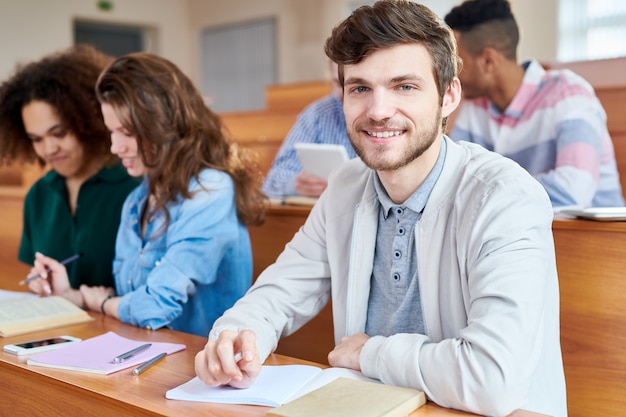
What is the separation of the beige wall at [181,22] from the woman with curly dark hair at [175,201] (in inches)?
262

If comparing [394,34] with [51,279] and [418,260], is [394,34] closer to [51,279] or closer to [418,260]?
[418,260]

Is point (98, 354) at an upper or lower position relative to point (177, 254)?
lower

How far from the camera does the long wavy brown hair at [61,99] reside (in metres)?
2.42

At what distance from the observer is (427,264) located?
1.36m

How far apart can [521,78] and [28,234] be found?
6.05 feet

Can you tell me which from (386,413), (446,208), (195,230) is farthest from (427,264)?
(195,230)

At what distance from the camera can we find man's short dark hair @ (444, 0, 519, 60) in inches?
110

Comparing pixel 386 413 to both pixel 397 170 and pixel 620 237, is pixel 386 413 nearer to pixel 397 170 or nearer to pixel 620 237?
pixel 397 170

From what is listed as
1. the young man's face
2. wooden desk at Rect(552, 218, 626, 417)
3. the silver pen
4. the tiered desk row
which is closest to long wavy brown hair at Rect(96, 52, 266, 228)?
the tiered desk row

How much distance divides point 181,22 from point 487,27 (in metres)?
8.17

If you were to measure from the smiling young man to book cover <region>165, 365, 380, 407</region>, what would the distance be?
0.07 feet

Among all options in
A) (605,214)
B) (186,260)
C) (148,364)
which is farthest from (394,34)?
(186,260)

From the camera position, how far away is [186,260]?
190cm

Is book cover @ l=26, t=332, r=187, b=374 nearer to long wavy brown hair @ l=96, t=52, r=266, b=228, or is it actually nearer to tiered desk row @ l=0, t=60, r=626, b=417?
tiered desk row @ l=0, t=60, r=626, b=417
